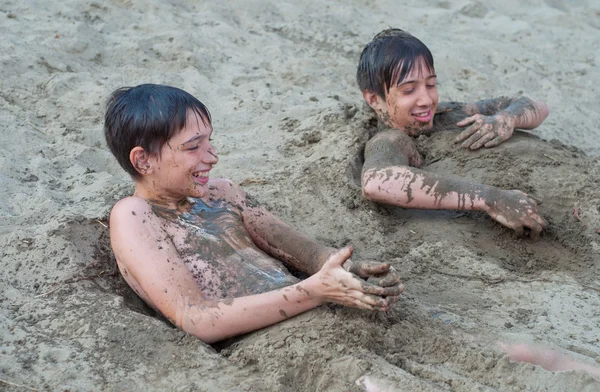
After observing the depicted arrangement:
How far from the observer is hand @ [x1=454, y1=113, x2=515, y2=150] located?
181 inches

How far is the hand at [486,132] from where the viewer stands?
4.60 meters

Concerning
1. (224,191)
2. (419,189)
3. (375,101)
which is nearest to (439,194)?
(419,189)

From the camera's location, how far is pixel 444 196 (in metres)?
4.20

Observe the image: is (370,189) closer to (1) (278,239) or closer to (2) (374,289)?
(1) (278,239)

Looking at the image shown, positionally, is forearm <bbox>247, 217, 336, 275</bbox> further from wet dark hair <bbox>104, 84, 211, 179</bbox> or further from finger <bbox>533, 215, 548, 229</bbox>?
finger <bbox>533, 215, 548, 229</bbox>

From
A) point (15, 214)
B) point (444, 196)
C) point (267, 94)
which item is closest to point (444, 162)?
point (444, 196)

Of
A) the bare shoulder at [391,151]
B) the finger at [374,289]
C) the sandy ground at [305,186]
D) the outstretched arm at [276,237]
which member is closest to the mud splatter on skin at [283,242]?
the outstretched arm at [276,237]

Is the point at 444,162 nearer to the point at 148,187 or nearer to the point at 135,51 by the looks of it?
the point at 148,187

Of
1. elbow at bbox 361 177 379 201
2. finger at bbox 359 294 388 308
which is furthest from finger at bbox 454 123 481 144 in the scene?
finger at bbox 359 294 388 308

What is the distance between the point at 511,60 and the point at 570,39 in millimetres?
720

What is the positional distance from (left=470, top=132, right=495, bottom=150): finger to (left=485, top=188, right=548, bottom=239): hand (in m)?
0.51

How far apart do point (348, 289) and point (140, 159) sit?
3.49ft

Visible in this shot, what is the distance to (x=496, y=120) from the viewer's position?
466cm

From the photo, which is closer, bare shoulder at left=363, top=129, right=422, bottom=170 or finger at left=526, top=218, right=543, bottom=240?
finger at left=526, top=218, right=543, bottom=240
